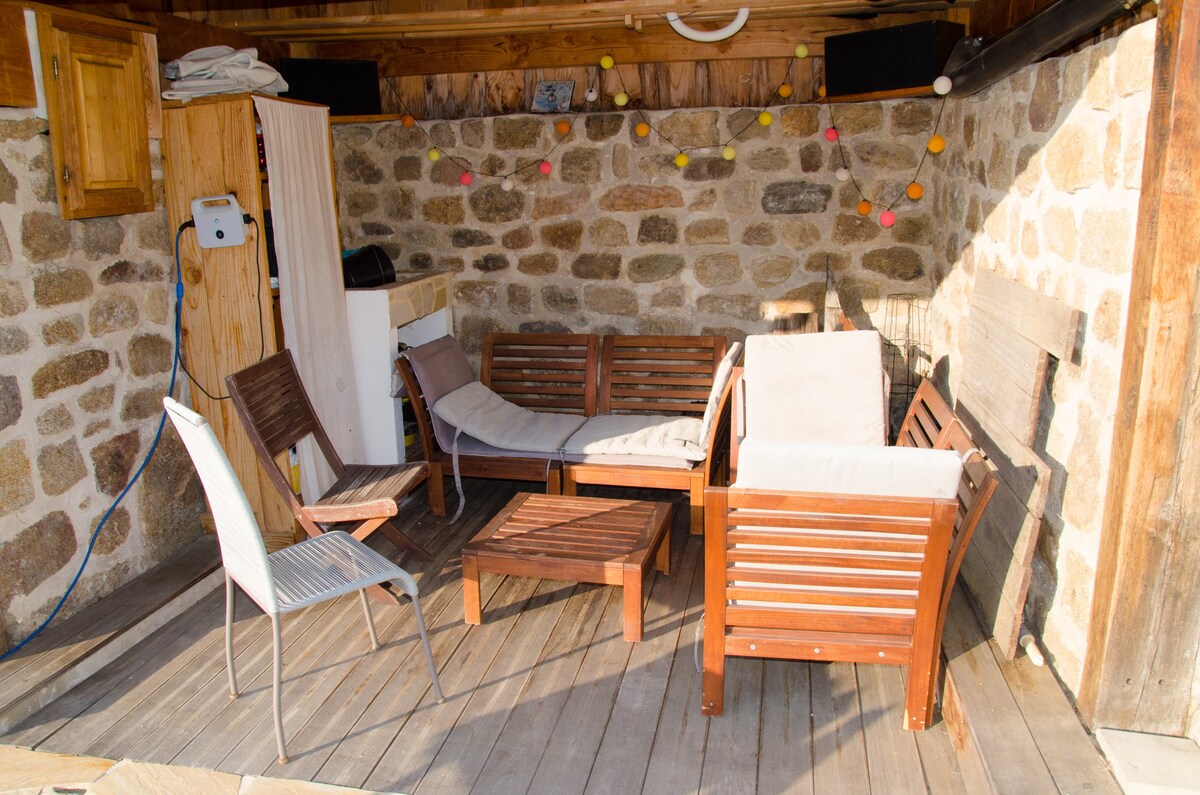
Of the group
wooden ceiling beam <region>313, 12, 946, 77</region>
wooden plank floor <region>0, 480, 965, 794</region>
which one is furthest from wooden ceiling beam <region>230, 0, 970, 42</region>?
wooden plank floor <region>0, 480, 965, 794</region>

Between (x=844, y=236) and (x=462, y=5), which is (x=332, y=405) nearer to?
(x=462, y=5)

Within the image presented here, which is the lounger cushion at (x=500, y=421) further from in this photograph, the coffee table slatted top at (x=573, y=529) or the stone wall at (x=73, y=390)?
the stone wall at (x=73, y=390)

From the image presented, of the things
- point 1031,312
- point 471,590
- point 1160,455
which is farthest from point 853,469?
point 471,590

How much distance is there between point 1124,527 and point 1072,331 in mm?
677

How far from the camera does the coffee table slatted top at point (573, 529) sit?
367 centimetres

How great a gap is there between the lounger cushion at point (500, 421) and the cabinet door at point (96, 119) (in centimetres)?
169

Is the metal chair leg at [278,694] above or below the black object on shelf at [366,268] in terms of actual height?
below

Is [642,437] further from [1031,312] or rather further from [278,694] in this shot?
[278,694]

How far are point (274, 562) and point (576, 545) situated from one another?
3.75 ft

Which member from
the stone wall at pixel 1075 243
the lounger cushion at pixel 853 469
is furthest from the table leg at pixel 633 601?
the stone wall at pixel 1075 243

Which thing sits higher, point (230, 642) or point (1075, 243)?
point (1075, 243)

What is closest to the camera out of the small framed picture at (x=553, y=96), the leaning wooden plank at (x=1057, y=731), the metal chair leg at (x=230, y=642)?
the leaning wooden plank at (x=1057, y=731)

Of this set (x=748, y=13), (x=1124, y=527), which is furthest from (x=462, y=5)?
(x=1124, y=527)

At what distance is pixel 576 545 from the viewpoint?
147 inches
